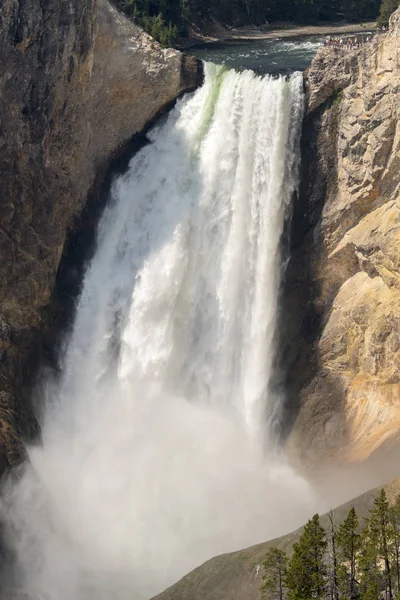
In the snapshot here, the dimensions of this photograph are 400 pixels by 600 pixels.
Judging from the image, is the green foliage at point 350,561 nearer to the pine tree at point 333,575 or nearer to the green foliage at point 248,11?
the pine tree at point 333,575

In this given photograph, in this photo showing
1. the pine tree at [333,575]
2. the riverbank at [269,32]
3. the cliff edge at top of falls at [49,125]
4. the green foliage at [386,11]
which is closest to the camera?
the pine tree at [333,575]

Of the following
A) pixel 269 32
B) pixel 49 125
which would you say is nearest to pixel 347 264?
pixel 49 125

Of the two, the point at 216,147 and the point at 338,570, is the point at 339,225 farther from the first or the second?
the point at 338,570

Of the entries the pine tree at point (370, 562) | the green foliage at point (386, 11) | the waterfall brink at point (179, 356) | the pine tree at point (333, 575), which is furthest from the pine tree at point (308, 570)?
the green foliage at point (386, 11)

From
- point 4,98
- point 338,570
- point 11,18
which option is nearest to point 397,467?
point 338,570

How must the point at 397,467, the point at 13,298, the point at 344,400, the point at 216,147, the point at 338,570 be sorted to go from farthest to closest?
the point at 216,147
the point at 13,298
the point at 344,400
the point at 397,467
the point at 338,570

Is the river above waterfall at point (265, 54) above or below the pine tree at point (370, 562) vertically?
above

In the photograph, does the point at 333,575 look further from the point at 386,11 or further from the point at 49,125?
the point at 386,11
